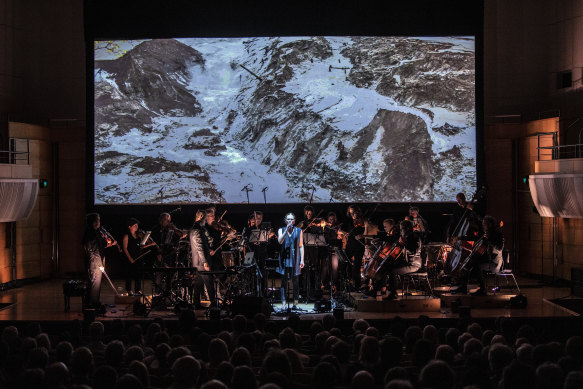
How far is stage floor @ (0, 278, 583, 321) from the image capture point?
1121cm

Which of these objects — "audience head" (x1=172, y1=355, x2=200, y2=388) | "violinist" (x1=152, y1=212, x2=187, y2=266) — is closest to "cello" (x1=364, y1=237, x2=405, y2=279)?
"violinist" (x1=152, y1=212, x2=187, y2=266)

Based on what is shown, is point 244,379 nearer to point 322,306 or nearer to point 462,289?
point 322,306

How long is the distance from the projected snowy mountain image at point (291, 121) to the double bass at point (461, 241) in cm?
282

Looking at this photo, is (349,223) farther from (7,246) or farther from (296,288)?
(7,246)

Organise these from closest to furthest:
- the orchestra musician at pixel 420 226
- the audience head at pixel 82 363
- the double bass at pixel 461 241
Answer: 1. the audience head at pixel 82 363
2. the double bass at pixel 461 241
3. the orchestra musician at pixel 420 226

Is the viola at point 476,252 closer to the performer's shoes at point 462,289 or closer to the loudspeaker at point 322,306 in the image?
the performer's shoes at point 462,289

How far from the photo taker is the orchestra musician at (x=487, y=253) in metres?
11.8

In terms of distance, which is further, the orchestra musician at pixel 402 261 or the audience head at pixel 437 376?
the orchestra musician at pixel 402 261

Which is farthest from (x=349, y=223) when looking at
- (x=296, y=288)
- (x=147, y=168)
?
(x=147, y=168)

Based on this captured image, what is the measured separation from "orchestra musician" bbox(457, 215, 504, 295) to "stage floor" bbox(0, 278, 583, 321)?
64 cm

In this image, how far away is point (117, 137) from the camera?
624 inches

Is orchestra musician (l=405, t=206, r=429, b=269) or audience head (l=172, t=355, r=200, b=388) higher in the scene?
orchestra musician (l=405, t=206, r=429, b=269)

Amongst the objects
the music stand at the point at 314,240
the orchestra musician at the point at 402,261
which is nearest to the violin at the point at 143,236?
the music stand at the point at 314,240

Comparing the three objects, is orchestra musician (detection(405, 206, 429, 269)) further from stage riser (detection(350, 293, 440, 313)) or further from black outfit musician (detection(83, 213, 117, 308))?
black outfit musician (detection(83, 213, 117, 308))
